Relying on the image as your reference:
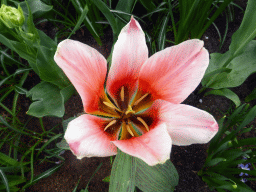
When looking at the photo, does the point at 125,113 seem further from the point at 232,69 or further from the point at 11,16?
the point at 232,69

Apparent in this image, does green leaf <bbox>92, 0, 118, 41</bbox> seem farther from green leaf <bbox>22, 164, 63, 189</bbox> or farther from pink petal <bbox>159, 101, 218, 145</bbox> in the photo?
green leaf <bbox>22, 164, 63, 189</bbox>

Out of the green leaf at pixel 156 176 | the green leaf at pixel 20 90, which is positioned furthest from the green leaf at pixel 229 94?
the green leaf at pixel 20 90

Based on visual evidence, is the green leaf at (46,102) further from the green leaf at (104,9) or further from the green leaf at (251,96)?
the green leaf at (251,96)

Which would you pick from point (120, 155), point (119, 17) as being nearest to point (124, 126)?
point (120, 155)

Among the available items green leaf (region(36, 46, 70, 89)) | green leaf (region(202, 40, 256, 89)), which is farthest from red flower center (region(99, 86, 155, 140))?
green leaf (region(202, 40, 256, 89))

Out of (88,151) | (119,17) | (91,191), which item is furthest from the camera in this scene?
(91,191)

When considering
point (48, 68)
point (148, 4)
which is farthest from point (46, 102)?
point (148, 4)

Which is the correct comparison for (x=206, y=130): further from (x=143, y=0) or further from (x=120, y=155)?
(x=143, y=0)
